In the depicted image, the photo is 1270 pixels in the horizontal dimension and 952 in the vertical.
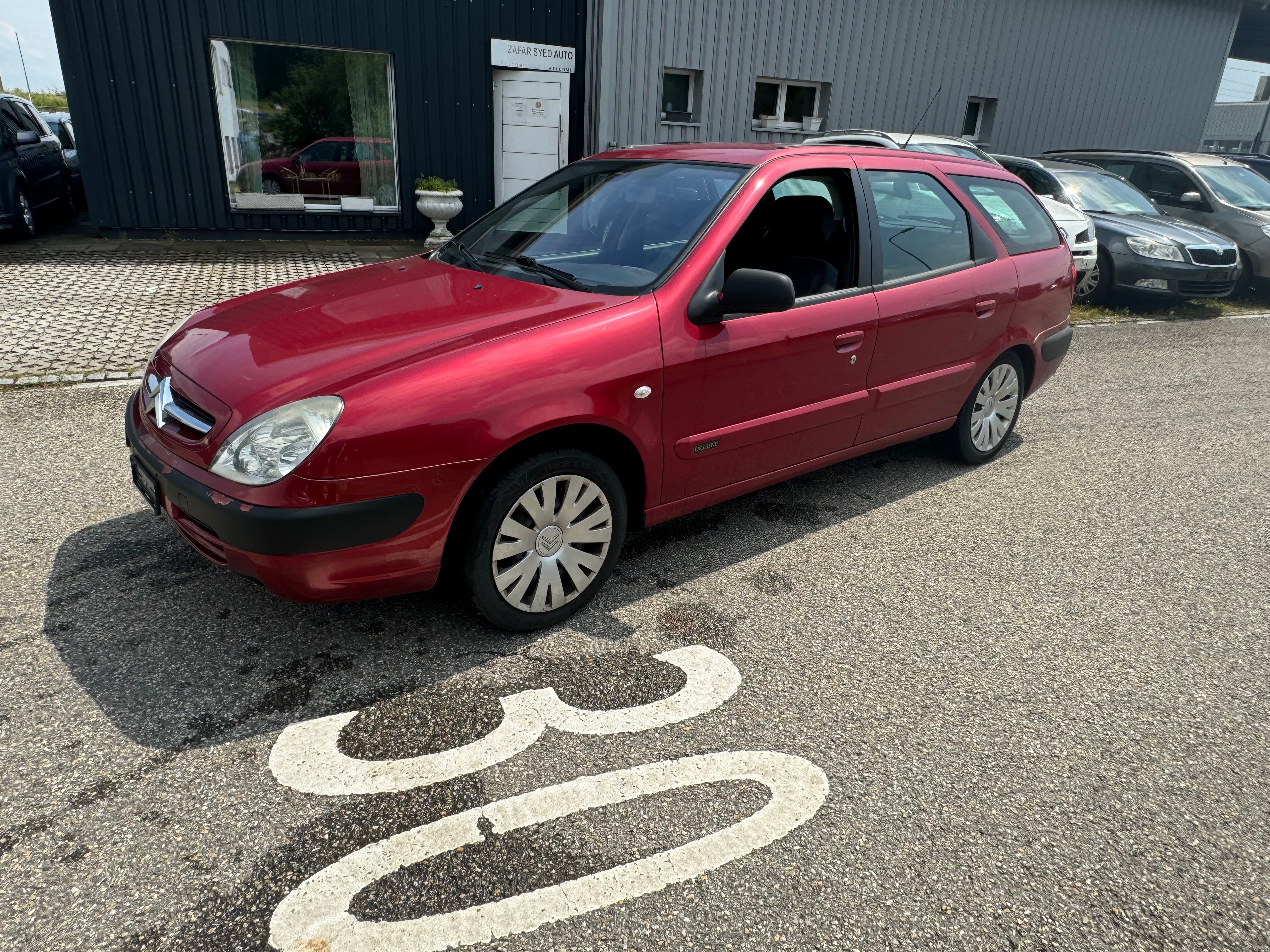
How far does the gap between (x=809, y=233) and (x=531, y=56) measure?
9636 mm

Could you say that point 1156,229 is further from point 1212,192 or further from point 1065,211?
point 1212,192

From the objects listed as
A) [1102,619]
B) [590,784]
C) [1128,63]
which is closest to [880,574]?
[1102,619]

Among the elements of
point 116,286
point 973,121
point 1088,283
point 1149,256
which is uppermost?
point 973,121

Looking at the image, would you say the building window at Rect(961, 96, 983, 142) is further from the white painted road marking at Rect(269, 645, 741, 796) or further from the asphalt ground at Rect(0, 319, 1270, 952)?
the white painted road marking at Rect(269, 645, 741, 796)

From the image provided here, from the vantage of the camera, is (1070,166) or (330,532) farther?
(1070,166)

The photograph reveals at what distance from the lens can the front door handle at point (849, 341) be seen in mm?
3766

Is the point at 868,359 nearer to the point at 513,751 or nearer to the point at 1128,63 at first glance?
the point at 513,751

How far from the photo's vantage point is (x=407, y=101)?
11.5 metres

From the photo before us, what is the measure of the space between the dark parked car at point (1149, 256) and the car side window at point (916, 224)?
6.89 meters

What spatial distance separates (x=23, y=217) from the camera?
411 inches

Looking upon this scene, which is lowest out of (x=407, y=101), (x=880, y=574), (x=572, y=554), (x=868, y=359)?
(x=880, y=574)

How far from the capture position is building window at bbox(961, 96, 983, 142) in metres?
16.4

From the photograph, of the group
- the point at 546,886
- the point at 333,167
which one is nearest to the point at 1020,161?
the point at 333,167

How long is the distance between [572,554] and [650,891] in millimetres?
1300
